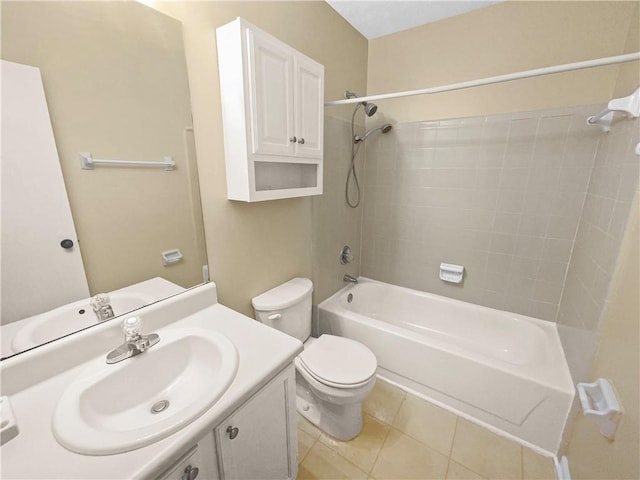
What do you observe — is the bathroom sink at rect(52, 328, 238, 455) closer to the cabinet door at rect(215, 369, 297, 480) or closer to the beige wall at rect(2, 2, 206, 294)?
the cabinet door at rect(215, 369, 297, 480)

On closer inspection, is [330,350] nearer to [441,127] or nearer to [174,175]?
[174,175]

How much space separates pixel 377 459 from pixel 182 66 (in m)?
2.05

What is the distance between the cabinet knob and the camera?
2.28 feet

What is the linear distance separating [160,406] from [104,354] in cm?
28

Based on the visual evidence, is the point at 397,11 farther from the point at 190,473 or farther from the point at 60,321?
the point at 190,473

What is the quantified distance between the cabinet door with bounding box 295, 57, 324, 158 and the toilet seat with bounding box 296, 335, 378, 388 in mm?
1101

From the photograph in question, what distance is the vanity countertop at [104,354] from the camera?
58 centimetres

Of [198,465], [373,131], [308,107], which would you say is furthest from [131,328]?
[373,131]

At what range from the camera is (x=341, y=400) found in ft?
4.53

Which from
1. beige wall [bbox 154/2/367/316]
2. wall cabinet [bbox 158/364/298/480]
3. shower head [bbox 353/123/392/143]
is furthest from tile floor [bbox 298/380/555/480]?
shower head [bbox 353/123/392/143]

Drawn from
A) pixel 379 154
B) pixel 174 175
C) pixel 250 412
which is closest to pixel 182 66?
pixel 174 175

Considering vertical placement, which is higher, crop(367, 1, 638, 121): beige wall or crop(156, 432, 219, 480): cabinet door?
crop(367, 1, 638, 121): beige wall

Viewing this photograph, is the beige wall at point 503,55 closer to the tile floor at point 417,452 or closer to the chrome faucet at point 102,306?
the tile floor at point 417,452

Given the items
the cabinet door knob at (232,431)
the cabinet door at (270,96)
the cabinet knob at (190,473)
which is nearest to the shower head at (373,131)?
the cabinet door at (270,96)
